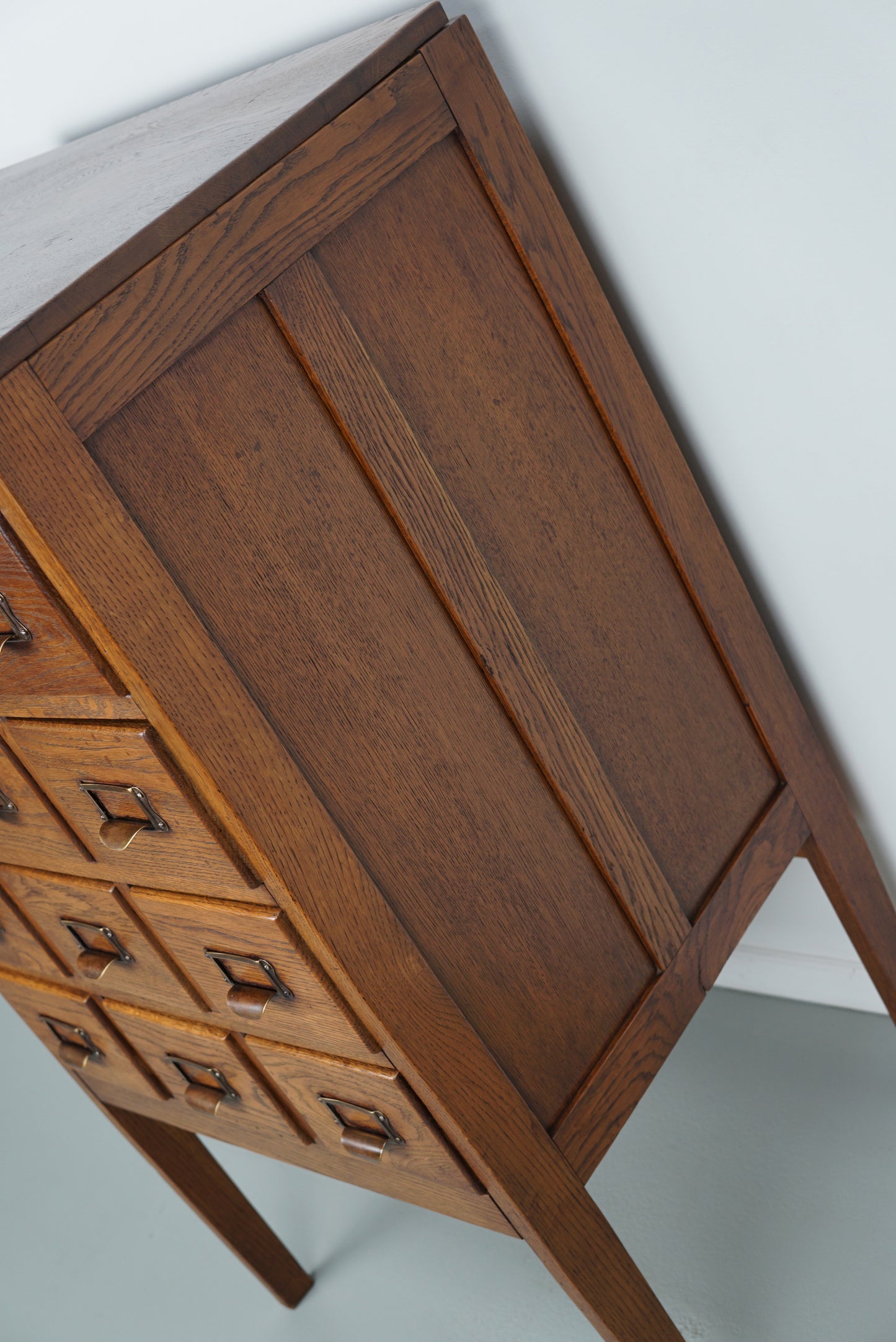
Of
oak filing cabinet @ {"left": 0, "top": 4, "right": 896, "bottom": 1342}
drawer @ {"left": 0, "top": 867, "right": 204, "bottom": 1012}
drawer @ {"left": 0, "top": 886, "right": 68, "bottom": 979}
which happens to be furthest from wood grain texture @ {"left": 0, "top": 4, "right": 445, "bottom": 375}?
drawer @ {"left": 0, "top": 886, "right": 68, "bottom": 979}

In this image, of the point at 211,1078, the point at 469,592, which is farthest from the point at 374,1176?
the point at 469,592

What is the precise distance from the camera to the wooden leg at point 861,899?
4.16 ft

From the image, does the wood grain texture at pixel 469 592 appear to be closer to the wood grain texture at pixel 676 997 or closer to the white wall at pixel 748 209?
the wood grain texture at pixel 676 997

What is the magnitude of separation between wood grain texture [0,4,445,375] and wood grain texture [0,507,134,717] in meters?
0.14

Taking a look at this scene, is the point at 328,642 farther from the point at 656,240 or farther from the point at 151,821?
the point at 656,240

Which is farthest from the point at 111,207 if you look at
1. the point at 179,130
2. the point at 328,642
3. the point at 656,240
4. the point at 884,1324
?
the point at 884,1324

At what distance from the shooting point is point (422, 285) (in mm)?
905

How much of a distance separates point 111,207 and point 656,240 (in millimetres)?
499

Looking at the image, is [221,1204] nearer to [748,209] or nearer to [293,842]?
[293,842]

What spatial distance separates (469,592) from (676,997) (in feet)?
1.50

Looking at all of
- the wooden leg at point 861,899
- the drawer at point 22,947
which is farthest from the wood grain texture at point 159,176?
A: the wooden leg at point 861,899

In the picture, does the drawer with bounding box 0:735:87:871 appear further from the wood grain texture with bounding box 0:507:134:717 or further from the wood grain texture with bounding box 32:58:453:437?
the wood grain texture with bounding box 32:58:453:437

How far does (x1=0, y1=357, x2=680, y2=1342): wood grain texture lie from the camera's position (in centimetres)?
69

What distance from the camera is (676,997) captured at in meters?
1.08
